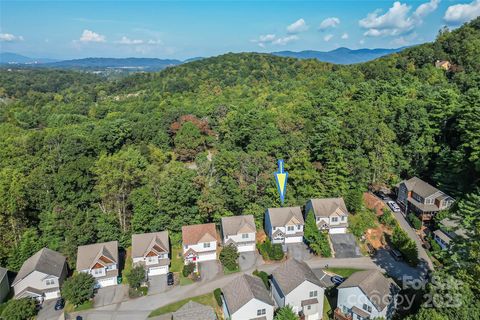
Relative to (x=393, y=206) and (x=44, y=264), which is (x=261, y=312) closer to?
(x=44, y=264)

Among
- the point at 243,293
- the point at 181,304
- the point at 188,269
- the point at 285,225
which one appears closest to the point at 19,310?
the point at 181,304

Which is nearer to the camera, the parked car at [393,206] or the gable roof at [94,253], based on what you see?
the gable roof at [94,253]

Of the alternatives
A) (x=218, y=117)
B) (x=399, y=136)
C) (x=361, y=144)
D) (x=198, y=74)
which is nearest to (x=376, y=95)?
(x=399, y=136)

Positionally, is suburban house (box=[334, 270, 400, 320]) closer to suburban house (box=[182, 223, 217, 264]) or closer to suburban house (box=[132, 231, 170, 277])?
suburban house (box=[182, 223, 217, 264])

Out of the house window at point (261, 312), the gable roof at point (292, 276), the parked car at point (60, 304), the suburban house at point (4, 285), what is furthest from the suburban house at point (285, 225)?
the suburban house at point (4, 285)

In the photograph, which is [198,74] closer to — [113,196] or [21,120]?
[21,120]

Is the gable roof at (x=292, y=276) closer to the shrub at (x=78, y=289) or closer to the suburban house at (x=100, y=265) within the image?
the suburban house at (x=100, y=265)

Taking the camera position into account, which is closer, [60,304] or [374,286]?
[374,286]
